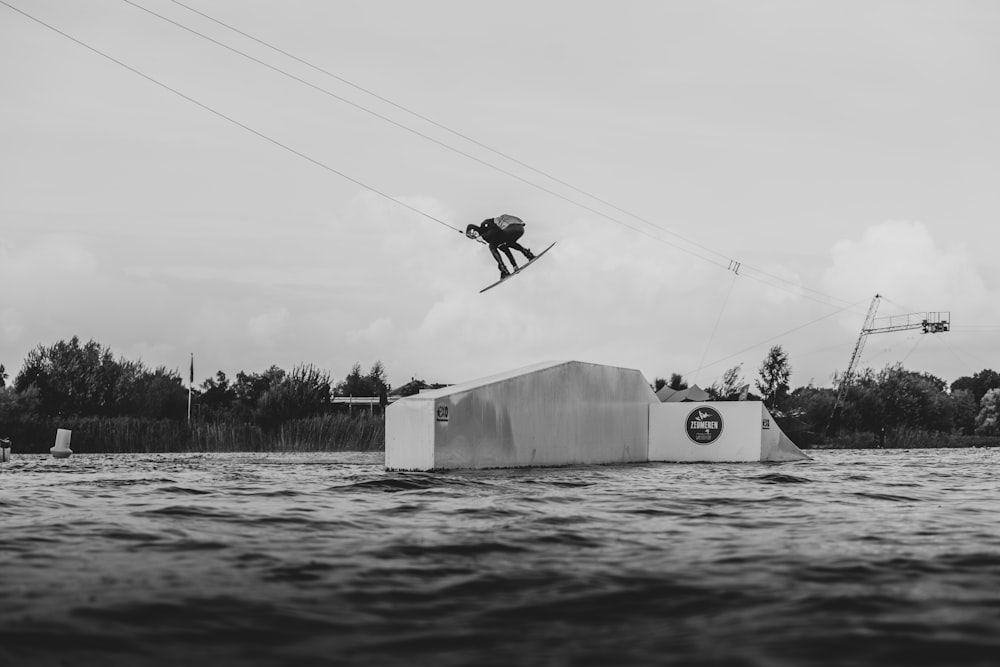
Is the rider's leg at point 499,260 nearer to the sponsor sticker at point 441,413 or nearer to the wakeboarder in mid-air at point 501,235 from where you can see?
the wakeboarder in mid-air at point 501,235

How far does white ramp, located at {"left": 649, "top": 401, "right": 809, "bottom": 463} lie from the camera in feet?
75.3

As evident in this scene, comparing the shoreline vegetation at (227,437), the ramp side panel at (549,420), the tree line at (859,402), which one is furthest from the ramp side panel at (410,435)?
the tree line at (859,402)

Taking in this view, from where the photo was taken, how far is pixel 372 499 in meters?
10.7

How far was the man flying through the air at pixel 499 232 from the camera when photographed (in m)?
19.5

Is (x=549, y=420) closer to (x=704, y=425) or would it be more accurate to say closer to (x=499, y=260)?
(x=499, y=260)

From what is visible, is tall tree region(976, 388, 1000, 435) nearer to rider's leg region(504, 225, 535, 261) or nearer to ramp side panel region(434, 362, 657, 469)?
ramp side panel region(434, 362, 657, 469)

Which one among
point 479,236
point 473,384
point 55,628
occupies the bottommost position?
point 55,628

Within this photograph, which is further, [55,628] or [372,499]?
[372,499]

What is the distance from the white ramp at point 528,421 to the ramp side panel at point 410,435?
0.02m

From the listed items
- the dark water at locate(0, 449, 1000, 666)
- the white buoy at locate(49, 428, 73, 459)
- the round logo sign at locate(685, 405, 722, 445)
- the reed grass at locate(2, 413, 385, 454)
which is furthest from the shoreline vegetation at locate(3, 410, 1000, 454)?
the dark water at locate(0, 449, 1000, 666)

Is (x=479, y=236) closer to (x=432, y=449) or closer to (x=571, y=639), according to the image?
(x=432, y=449)

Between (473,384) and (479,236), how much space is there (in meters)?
3.47

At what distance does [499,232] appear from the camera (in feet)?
64.1

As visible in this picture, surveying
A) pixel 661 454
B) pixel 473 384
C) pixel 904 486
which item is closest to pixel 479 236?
pixel 473 384
